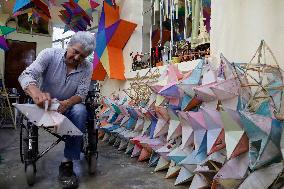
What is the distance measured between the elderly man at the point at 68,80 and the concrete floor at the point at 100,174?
0.18 metres

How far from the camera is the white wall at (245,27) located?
1.75 metres

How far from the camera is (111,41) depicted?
4.23m

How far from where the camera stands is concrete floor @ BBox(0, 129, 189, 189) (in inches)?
76.4

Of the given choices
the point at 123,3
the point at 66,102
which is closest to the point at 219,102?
the point at 66,102

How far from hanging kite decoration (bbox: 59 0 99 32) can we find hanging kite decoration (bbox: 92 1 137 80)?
0.27 meters

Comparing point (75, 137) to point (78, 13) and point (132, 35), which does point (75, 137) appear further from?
point (78, 13)

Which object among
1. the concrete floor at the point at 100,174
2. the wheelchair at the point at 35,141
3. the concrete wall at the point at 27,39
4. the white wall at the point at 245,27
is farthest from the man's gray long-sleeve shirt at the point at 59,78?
the concrete wall at the point at 27,39

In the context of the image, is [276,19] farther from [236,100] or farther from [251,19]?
[236,100]

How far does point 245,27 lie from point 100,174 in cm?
149

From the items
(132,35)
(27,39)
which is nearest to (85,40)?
(132,35)

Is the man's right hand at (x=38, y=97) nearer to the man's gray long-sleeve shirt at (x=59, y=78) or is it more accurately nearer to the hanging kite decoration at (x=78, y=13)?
the man's gray long-sleeve shirt at (x=59, y=78)

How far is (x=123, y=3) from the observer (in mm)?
4469

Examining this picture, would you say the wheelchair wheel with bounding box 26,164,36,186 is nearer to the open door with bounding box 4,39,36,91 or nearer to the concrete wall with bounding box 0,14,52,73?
the open door with bounding box 4,39,36,91

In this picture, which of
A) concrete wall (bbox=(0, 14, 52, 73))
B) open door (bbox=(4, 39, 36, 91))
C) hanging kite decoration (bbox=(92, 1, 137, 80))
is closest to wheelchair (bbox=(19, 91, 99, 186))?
hanging kite decoration (bbox=(92, 1, 137, 80))
